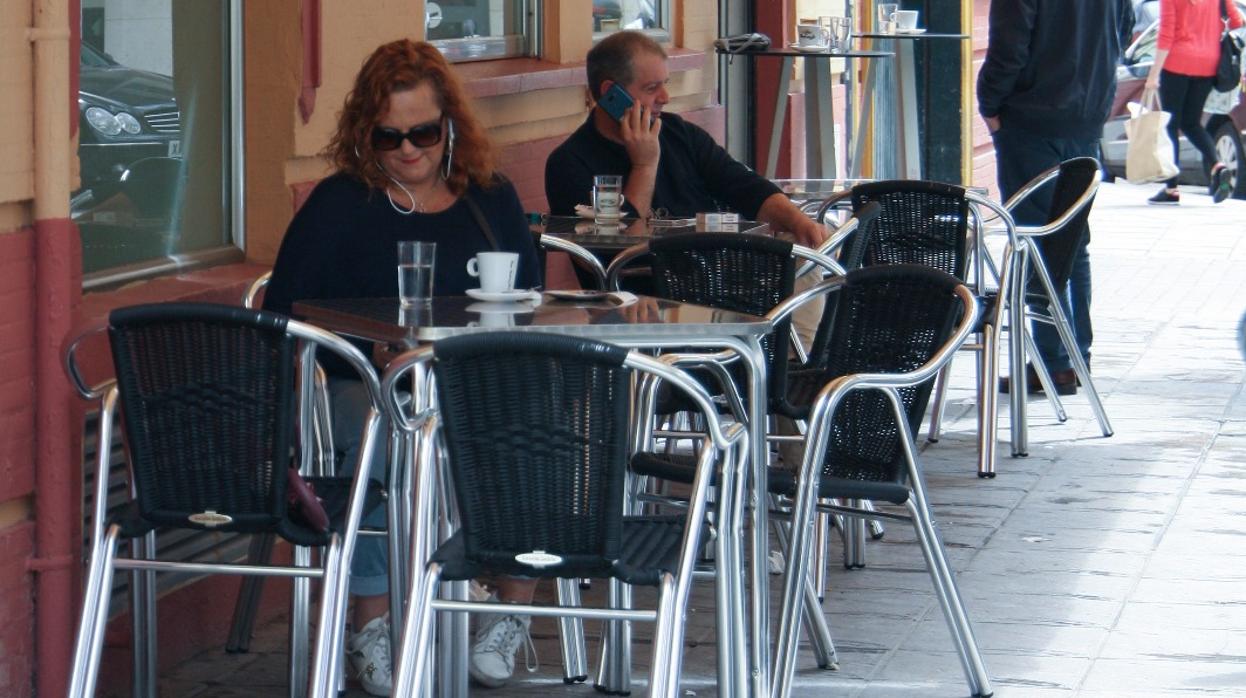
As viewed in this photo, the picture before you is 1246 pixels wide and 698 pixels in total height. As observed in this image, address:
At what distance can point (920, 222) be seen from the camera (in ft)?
21.1

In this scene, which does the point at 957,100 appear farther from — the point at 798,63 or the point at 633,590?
the point at 633,590

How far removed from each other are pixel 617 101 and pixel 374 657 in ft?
7.19

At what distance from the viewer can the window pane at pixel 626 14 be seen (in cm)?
838

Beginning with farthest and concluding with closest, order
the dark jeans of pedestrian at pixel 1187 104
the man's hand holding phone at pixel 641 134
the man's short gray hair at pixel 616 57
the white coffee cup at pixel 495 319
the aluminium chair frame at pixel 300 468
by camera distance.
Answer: the dark jeans of pedestrian at pixel 1187 104, the man's short gray hair at pixel 616 57, the man's hand holding phone at pixel 641 134, the aluminium chair frame at pixel 300 468, the white coffee cup at pixel 495 319

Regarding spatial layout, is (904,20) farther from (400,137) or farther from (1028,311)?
(400,137)

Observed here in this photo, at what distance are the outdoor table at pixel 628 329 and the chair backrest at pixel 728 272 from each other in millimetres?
740

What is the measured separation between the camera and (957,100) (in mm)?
12648

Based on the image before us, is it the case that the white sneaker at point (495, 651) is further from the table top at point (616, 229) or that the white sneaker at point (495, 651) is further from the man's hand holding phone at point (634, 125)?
the man's hand holding phone at point (634, 125)

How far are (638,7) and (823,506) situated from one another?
4931 millimetres

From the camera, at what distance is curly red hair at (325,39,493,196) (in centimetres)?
451

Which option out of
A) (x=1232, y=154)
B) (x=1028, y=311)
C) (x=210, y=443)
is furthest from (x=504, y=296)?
(x=1232, y=154)

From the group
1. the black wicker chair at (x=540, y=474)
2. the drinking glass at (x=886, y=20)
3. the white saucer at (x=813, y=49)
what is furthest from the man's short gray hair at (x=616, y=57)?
the drinking glass at (x=886, y=20)

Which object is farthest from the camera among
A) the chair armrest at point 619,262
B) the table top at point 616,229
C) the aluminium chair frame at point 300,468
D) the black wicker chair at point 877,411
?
the table top at point 616,229

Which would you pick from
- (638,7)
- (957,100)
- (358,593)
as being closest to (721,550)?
(358,593)
